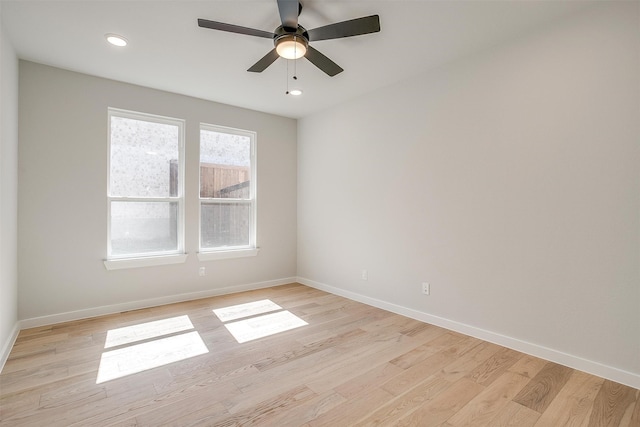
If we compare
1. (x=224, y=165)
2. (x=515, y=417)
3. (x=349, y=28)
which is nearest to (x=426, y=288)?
(x=515, y=417)

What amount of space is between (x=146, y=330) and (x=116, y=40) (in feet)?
8.66

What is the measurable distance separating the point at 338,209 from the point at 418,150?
1421 millimetres

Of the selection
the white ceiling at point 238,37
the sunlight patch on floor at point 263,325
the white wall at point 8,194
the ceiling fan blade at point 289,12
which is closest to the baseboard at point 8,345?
the white wall at point 8,194

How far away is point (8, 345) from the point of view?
8.73ft

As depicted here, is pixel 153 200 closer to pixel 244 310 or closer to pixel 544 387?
pixel 244 310

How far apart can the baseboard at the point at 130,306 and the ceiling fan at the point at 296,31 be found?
3059 millimetres

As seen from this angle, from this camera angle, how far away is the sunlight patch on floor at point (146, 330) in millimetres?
2889

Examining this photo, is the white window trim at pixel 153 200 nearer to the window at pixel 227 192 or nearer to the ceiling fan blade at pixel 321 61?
the window at pixel 227 192

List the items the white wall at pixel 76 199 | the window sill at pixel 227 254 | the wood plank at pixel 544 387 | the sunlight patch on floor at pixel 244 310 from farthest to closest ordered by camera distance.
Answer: the window sill at pixel 227 254, the sunlight patch on floor at pixel 244 310, the white wall at pixel 76 199, the wood plank at pixel 544 387

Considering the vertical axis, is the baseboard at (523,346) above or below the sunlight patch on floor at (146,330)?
above

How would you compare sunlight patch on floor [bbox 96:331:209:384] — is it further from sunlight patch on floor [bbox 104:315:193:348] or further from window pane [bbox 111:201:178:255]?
window pane [bbox 111:201:178:255]

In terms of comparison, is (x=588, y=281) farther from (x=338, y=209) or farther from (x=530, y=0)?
(x=338, y=209)

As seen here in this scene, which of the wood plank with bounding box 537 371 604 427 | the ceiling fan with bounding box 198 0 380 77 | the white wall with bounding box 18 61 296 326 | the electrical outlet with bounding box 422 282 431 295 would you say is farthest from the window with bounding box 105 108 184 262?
the wood plank with bounding box 537 371 604 427

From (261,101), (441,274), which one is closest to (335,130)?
(261,101)
